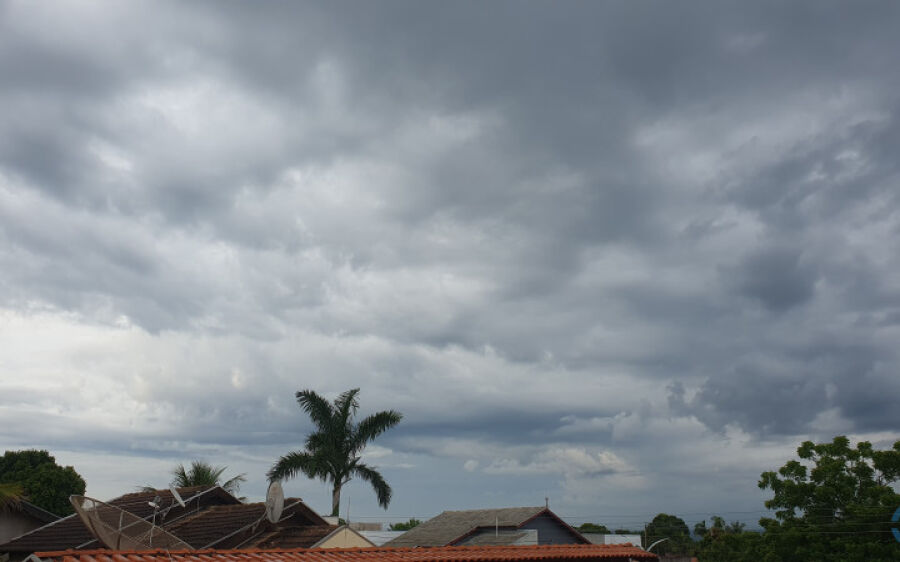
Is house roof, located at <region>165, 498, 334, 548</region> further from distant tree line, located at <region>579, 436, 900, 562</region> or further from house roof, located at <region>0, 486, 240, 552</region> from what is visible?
distant tree line, located at <region>579, 436, 900, 562</region>

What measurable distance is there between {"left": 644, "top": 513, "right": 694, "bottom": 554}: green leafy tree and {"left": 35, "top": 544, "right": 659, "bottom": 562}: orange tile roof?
61.0 metres

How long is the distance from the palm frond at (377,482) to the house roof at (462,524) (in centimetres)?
436

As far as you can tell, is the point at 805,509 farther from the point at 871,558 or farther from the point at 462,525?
the point at 462,525

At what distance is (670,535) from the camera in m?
93.6

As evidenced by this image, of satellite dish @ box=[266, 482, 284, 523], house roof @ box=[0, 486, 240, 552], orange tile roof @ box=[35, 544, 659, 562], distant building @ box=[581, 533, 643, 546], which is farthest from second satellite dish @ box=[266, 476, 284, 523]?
distant building @ box=[581, 533, 643, 546]

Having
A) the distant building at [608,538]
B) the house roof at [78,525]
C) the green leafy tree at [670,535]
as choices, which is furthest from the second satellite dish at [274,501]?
the green leafy tree at [670,535]

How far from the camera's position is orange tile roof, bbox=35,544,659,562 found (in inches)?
600

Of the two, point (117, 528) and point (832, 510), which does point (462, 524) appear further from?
point (117, 528)

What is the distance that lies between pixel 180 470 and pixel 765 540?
3941cm

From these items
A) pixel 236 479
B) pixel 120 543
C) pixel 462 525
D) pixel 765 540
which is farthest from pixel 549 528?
pixel 120 543

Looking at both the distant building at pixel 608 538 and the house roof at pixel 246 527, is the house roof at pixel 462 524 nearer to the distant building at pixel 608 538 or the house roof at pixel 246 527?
the distant building at pixel 608 538

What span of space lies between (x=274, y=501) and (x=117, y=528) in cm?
658

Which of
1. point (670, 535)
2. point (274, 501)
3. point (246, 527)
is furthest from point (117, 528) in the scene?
point (670, 535)

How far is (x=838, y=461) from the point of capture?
3709 centimetres
